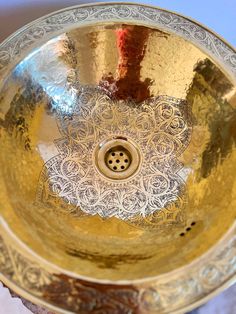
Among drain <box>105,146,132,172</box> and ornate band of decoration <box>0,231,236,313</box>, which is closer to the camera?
ornate band of decoration <box>0,231,236,313</box>

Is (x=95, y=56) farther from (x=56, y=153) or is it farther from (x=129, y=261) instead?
(x=129, y=261)

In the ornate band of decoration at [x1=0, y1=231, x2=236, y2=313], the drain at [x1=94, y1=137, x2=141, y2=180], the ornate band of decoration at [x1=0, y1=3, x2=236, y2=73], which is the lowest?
the ornate band of decoration at [x1=0, y1=231, x2=236, y2=313]

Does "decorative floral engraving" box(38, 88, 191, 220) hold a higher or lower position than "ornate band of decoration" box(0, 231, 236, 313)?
higher

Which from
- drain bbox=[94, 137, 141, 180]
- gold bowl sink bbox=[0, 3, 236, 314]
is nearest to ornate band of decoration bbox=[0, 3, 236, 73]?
gold bowl sink bbox=[0, 3, 236, 314]

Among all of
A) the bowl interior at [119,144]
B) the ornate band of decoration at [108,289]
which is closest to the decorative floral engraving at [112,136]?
the bowl interior at [119,144]

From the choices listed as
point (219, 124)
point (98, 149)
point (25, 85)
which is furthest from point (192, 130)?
point (25, 85)

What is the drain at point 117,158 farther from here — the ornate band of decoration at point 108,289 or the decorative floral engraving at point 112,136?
the ornate band of decoration at point 108,289

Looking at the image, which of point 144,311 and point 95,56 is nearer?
point 144,311

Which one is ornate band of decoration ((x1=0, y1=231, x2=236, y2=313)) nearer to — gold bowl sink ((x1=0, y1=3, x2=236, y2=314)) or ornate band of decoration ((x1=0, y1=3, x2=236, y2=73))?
gold bowl sink ((x1=0, y1=3, x2=236, y2=314))
